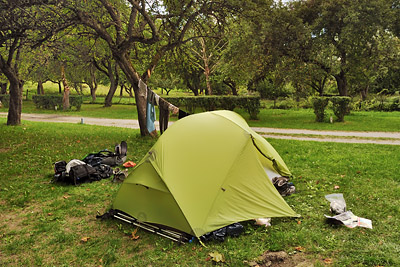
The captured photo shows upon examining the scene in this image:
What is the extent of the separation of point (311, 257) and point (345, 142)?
791 cm

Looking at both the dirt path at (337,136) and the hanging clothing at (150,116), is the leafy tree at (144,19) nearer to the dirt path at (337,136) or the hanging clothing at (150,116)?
the hanging clothing at (150,116)

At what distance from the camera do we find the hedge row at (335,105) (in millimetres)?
15352

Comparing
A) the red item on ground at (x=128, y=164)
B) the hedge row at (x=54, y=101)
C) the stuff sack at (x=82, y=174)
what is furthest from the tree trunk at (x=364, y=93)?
the stuff sack at (x=82, y=174)

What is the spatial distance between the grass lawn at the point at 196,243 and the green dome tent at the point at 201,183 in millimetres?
285

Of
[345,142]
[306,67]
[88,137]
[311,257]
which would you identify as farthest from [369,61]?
[311,257]

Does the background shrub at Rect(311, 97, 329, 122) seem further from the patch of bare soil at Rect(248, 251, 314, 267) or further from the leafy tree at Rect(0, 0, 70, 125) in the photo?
the patch of bare soil at Rect(248, 251, 314, 267)

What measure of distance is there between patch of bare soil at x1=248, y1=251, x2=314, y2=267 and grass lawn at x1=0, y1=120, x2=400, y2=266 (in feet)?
0.12

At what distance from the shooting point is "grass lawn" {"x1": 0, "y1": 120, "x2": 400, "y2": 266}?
409cm

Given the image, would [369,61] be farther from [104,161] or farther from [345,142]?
[104,161]

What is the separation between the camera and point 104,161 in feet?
26.7

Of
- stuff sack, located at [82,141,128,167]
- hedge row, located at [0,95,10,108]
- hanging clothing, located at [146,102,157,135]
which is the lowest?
stuff sack, located at [82,141,128,167]

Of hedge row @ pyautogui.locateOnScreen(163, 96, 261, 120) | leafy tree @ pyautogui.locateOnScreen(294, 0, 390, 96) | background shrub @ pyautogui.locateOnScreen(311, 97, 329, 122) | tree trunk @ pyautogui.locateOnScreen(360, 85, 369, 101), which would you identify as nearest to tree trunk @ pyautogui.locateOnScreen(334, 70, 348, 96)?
leafy tree @ pyautogui.locateOnScreen(294, 0, 390, 96)

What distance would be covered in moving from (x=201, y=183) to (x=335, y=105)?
12.7 metres

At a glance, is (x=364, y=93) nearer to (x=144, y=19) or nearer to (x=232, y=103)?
(x=232, y=103)
